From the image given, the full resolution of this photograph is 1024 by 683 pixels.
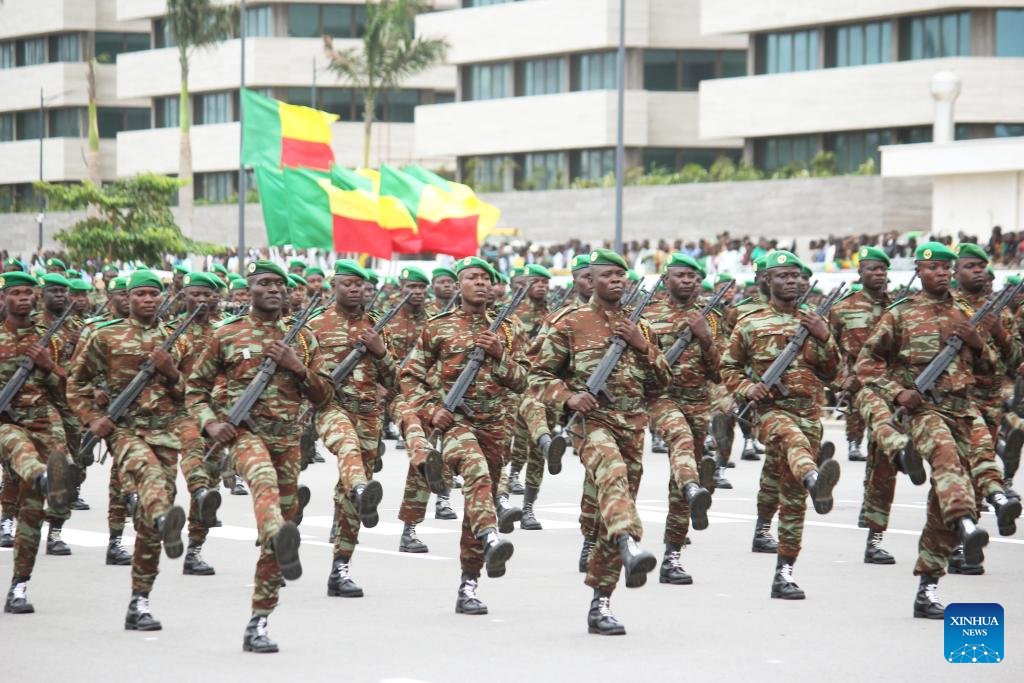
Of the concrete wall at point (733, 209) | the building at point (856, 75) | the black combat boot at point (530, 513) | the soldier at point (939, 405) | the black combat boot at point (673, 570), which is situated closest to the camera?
the soldier at point (939, 405)

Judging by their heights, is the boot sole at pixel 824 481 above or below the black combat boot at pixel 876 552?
above

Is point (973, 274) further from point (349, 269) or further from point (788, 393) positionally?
point (349, 269)

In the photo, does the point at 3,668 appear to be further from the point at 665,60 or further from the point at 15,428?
the point at 665,60

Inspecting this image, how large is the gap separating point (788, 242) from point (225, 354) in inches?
1587

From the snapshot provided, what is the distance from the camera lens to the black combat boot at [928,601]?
35.3 feet

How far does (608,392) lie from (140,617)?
2.97 metres

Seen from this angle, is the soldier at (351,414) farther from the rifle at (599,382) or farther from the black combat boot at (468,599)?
the rifle at (599,382)

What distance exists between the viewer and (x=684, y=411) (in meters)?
13.9

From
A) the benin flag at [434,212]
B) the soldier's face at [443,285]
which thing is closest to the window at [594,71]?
the benin flag at [434,212]

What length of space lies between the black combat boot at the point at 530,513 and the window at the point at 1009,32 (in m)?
39.0

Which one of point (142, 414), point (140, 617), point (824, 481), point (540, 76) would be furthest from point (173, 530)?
point (540, 76)

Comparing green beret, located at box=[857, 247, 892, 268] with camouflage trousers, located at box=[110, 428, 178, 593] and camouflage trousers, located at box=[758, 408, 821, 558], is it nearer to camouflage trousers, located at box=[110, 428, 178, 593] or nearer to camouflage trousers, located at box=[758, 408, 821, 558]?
camouflage trousers, located at box=[758, 408, 821, 558]

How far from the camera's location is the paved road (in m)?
9.45

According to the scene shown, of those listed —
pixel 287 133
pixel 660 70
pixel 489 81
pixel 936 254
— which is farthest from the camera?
pixel 489 81
